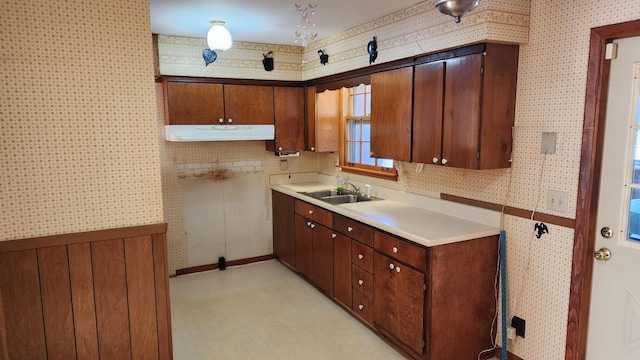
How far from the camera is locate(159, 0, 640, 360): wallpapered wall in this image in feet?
7.94

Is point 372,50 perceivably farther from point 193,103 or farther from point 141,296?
point 141,296

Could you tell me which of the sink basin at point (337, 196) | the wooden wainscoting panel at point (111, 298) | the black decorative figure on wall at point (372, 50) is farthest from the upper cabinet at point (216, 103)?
the wooden wainscoting panel at point (111, 298)

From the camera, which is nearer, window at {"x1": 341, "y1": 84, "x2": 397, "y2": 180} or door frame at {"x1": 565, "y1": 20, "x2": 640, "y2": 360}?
door frame at {"x1": 565, "y1": 20, "x2": 640, "y2": 360}

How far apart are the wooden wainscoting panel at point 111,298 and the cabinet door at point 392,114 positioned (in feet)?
6.81

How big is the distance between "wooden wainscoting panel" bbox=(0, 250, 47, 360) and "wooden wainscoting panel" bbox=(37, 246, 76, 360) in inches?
1.0

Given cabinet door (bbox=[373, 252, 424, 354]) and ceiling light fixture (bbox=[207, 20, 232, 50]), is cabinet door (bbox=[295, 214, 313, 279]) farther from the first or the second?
ceiling light fixture (bbox=[207, 20, 232, 50])

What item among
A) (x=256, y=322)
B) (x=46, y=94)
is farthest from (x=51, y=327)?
(x=256, y=322)

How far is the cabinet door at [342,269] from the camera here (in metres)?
3.53

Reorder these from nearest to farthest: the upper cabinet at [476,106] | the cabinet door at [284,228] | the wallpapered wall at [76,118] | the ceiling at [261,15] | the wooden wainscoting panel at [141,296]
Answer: the wallpapered wall at [76,118] → the wooden wainscoting panel at [141,296] → the upper cabinet at [476,106] → the ceiling at [261,15] → the cabinet door at [284,228]

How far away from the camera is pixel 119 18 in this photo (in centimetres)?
211

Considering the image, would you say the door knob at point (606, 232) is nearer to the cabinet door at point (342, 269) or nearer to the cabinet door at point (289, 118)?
the cabinet door at point (342, 269)

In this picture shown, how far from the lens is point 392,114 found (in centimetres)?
336

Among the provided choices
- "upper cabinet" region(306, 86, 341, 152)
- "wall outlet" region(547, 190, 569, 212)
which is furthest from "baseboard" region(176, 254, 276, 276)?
"wall outlet" region(547, 190, 569, 212)

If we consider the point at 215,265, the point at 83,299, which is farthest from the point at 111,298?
the point at 215,265
